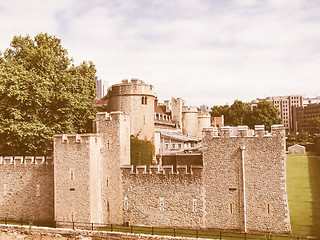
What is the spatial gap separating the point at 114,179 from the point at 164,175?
11.8 feet

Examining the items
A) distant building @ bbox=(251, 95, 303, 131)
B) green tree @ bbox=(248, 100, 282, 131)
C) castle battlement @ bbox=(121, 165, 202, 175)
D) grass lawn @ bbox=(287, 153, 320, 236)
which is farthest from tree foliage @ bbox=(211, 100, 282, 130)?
distant building @ bbox=(251, 95, 303, 131)

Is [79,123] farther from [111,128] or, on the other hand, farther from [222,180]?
[222,180]

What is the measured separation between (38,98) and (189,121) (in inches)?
1042

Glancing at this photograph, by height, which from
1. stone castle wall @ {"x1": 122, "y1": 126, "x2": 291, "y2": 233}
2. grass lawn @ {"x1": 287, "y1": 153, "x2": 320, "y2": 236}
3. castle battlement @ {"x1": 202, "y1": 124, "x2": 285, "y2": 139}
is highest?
castle battlement @ {"x1": 202, "y1": 124, "x2": 285, "y2": 139}

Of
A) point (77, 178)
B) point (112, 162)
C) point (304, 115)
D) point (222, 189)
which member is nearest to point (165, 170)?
point (112, 162)

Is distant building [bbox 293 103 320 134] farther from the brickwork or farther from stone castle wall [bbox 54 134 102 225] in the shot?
stone castle wall [bbox 54 134 102 225]

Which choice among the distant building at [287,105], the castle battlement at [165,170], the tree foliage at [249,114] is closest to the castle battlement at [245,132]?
the castle battlement at [165,170]

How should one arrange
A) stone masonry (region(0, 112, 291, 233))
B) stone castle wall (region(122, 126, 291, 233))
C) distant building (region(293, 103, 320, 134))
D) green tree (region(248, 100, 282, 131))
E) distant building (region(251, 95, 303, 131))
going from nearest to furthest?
stone castle wall (region(122, 126, 291, 233)) < stone masonry (region(0, 112, 291, 233)) < green tree (region(248, 100, 282, 131)) < distant building (region(293, 103, 320, 134)) < distant building (region(251, 95, 303, 131))

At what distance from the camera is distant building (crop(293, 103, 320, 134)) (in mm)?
151887

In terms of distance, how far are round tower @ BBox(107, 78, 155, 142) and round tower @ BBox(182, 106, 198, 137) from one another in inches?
841

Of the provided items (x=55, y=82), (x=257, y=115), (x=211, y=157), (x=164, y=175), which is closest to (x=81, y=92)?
(x=55, y=82)

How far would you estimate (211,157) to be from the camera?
2120 cm

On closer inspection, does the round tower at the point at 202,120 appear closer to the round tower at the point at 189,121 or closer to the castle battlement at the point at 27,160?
the round tower at the point at 189,121

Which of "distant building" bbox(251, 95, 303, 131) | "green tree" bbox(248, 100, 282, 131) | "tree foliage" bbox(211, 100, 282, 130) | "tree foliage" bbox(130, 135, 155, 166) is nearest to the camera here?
"tree foliage" bbox(130, 135, 155, 166)
